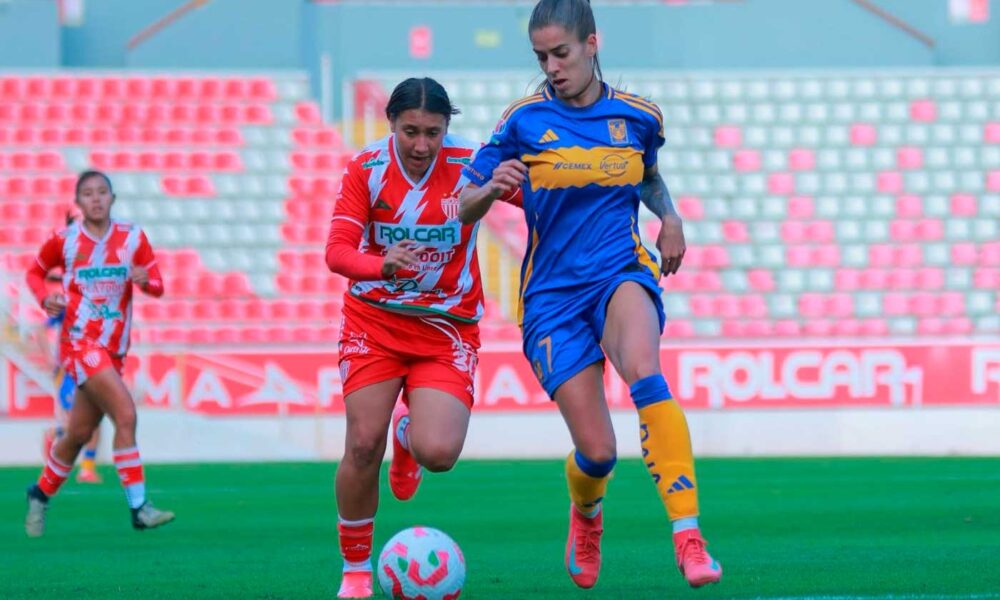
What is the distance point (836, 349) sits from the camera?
56.6 ft

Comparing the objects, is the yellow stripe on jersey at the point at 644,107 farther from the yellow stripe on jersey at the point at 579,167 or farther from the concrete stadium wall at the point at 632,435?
the concrete stadium wall at the point at 632,435

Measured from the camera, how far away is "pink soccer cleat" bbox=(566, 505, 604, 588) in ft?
19.9

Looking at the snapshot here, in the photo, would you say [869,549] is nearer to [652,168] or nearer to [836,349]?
[652,168]

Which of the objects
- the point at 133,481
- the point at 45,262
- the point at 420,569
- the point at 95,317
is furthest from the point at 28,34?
the point at 420,569

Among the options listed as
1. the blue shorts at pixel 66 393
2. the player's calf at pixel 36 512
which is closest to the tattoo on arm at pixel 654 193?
the player's calf at pixel 36 512

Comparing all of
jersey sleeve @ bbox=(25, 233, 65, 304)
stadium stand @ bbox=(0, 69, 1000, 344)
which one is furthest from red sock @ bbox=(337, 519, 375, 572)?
stadium stand @ bbox=(0, 69, 1000, 344)

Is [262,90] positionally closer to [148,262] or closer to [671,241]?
[148,262]

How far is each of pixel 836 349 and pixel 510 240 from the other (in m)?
5.31

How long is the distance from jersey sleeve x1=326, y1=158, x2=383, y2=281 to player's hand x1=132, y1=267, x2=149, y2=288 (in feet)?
10.7

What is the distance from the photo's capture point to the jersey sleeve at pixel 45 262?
31.3 ft

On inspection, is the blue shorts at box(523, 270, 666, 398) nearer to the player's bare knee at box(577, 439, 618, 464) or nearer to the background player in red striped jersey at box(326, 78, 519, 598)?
the player's bare knee at box(577, 439, 618, 464)

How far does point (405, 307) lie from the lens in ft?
20.7

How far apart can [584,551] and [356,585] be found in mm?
850

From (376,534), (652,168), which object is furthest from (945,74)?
(652,168)
